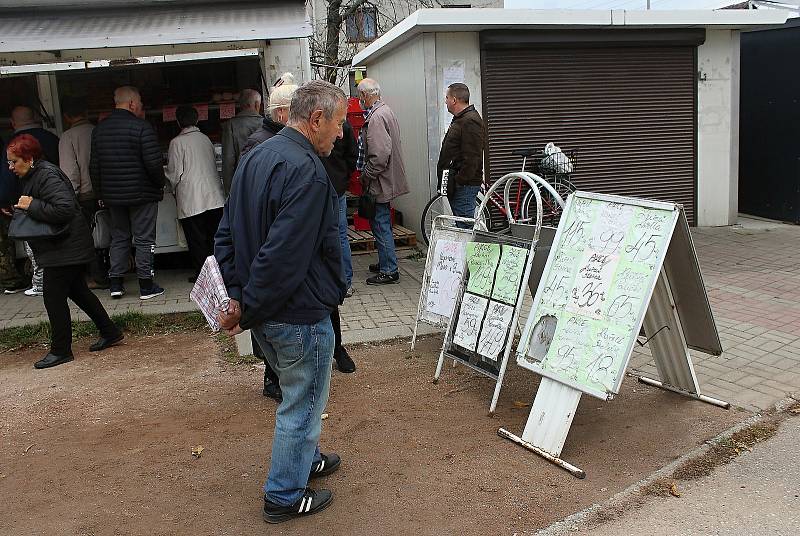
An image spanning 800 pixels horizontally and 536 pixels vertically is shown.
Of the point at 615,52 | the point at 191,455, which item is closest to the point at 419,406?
the point at 191,455

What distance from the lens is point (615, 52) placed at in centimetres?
973

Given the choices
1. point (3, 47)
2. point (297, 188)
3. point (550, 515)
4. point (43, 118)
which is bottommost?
point (550, 515)

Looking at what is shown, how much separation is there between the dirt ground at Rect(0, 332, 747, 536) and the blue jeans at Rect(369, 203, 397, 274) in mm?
2070

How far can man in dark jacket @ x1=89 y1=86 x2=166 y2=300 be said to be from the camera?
6.96 m

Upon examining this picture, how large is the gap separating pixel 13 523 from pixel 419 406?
7.48ft

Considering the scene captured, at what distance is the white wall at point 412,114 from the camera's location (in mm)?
9250

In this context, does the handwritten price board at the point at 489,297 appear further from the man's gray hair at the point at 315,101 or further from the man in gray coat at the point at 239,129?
the man in gray coat at the point at 239,129

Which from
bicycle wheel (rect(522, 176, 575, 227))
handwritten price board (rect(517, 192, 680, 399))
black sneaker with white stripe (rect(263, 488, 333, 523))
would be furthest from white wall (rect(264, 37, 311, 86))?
black sneaker with white stripe (rect(263, 488, 333, 523))

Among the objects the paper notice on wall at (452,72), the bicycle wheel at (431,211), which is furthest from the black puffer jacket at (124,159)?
the paper notice on wall at (452,72)

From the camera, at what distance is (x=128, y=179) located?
23.1 feet

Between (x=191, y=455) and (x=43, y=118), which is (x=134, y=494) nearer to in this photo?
(x=191, y=455)

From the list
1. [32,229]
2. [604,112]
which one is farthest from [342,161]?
[604,112]

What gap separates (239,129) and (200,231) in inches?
55.1

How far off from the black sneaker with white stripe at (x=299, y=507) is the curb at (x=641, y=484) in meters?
1.00
